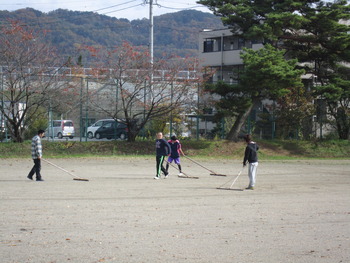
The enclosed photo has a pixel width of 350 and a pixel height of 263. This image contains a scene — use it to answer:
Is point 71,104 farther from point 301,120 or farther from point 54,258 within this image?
point 54,258

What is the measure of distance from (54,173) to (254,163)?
8.47 m

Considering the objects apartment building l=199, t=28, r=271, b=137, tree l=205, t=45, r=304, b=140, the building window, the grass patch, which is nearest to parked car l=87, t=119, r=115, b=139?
the grass patch

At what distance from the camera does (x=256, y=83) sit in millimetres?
32156

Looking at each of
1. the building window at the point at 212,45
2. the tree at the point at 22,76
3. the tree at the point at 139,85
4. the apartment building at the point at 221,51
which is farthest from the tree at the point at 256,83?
the building window at the point at 212,45

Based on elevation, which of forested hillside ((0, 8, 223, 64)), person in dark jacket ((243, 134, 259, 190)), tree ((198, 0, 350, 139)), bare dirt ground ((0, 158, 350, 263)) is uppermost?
forested hillside ((0, 8, 223, 64))

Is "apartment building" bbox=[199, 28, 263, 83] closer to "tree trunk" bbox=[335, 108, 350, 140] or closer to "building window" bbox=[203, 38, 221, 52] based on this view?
"building window" bbox=[203, 38, 221, 52]

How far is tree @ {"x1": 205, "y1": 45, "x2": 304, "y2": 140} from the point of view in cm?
3094

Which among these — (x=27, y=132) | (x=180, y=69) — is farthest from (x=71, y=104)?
(x=180, y=69)

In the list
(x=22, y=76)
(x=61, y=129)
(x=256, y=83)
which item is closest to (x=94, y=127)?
(x=61, y=129)

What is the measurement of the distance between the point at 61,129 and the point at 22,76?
705 centimetres

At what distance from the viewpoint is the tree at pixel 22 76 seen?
29.9m

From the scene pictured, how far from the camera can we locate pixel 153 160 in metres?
27.9

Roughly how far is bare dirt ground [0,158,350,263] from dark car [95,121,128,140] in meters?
15.2

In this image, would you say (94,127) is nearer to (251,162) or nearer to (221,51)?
(221,51)
